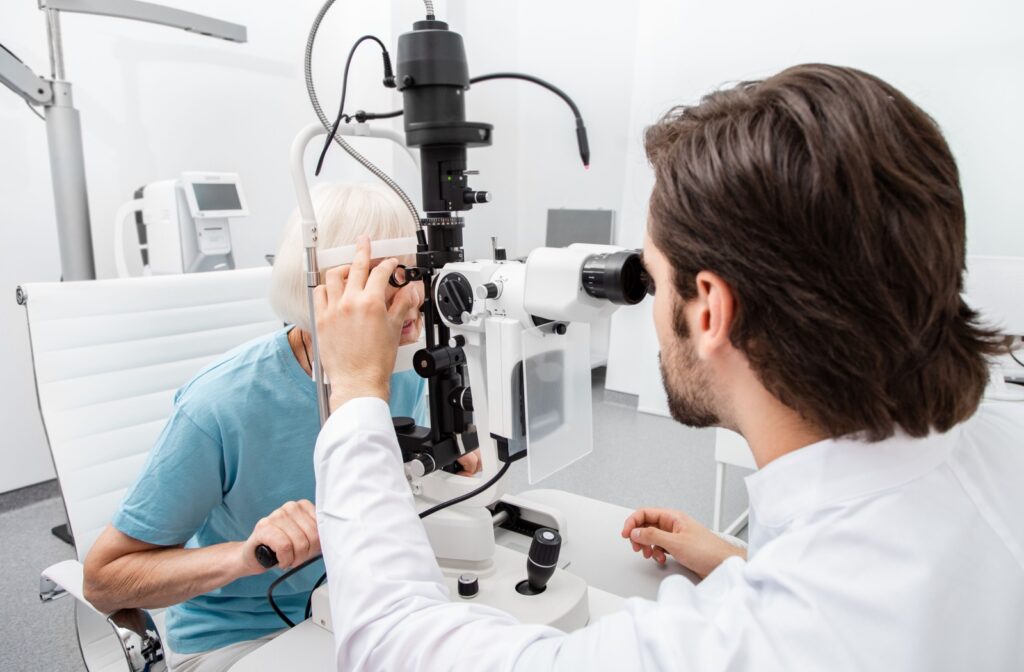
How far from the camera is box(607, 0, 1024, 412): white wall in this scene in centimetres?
251

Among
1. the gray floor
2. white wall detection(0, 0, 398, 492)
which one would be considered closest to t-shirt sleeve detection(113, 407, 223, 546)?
the gray floor

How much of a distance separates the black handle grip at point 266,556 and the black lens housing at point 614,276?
51 centimetres

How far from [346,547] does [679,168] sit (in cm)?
50

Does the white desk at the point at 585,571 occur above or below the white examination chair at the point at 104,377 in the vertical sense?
below

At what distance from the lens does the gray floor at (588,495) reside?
5.90 feet

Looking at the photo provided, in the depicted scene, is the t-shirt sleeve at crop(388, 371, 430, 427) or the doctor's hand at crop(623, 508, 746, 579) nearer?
the doctor's hand at crop(623, 508, 746, 579)

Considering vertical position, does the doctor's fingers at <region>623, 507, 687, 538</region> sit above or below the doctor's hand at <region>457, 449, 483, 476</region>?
below

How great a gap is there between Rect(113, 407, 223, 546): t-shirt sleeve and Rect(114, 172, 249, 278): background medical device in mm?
1728

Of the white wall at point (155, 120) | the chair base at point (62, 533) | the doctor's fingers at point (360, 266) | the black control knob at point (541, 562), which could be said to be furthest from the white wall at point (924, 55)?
the chair base at point (62, 533)

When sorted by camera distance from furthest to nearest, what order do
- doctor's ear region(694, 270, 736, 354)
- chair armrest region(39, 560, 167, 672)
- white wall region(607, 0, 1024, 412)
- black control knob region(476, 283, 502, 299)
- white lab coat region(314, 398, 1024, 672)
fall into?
1. white wall region(607, 0, 1024, 412)
2. chair armrest region(39, 560, 167, 672)
3. black control knob region(476, 283, 502, 299)
4. doctor's ear region(694, 270, 736, 354)
5. white lab coat region(314, 398, 1024, 672)

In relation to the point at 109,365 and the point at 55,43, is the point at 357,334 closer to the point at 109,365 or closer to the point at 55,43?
the point at 109,365

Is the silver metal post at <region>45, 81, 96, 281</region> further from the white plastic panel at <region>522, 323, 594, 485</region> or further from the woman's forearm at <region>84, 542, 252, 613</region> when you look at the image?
the white plastic panel at <region>522, 323, 594, 485</region>

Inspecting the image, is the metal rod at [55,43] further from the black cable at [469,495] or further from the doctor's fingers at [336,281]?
the black cable at [469,495]

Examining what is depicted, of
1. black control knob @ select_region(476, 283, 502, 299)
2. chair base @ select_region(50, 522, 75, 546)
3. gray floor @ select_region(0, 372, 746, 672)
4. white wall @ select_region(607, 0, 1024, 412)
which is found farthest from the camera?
white wall @ select_region(607, 0, 1024, 412)
